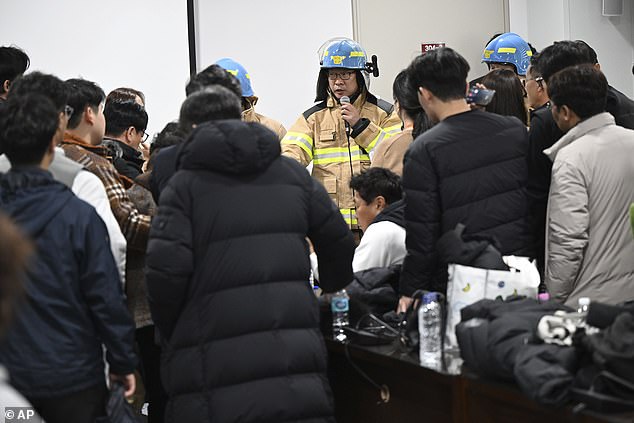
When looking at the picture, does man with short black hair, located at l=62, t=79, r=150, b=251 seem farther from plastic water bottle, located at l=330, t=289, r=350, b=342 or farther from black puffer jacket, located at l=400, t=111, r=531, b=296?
black puffer jacket, located at l=400, t=111, r=531, b=296

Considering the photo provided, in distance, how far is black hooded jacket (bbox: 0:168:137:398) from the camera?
266cm

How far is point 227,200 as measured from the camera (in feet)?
9.15

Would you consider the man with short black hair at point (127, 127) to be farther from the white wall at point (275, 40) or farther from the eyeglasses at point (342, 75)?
the white wall at point (275, 40)

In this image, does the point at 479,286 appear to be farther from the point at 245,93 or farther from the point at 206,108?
the point at 245,93

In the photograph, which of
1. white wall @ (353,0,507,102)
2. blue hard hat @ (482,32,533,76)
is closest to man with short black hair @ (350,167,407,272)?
blue hard hat @ (482,32,533,76)

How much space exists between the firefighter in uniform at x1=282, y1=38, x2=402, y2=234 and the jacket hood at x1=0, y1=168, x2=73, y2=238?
7.47 ft

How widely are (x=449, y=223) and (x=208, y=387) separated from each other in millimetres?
928

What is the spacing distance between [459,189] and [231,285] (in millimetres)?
811

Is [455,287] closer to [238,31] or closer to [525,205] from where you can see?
[525,205]

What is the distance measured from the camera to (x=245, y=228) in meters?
2.79

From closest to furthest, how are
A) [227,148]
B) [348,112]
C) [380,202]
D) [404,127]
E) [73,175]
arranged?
[227,148] → [73,175] → [380,202] → [404,127] → [348,112]

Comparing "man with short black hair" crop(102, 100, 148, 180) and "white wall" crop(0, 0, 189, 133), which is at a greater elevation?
"white wall" crop(0, 0, 189, 133)

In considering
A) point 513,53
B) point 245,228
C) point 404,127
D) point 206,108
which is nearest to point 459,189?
point 245,228

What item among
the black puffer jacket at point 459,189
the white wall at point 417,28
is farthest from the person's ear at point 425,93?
the white wall at point 417,28
